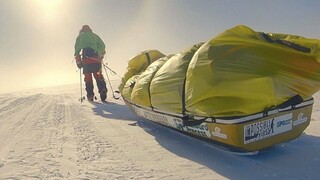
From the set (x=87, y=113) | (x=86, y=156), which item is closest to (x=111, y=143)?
(x=86, y=156)

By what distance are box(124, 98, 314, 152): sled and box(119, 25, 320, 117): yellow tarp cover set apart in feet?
0.33

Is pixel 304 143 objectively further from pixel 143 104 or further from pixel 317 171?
pixel 143 104

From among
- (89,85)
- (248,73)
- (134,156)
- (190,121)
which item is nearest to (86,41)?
(89,85)

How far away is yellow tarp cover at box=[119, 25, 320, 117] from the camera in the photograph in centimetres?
285

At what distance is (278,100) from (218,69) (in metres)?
0.61

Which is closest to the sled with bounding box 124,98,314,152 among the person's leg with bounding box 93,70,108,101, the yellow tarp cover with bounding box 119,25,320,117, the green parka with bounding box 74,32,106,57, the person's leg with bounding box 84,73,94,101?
the yellow tarp cover with bounding box 119,25,320,117

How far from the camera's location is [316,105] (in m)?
6.31

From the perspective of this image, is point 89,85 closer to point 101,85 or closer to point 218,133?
point 101,85

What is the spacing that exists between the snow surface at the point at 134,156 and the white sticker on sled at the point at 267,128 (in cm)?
25

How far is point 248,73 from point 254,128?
1.70 ft

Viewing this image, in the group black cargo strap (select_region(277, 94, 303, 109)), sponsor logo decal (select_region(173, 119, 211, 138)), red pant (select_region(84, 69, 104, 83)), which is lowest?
sponsor logo decal (select_region(173, 119, 211, 138))

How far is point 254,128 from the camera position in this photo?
3.01 m

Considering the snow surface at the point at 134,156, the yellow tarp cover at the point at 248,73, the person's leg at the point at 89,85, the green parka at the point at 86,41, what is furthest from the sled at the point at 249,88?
the green parka at the point at 86,41

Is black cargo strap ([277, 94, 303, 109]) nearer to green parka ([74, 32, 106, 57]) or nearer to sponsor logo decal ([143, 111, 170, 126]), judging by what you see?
sponsor logo decal ([143, 111, 170, 126])
